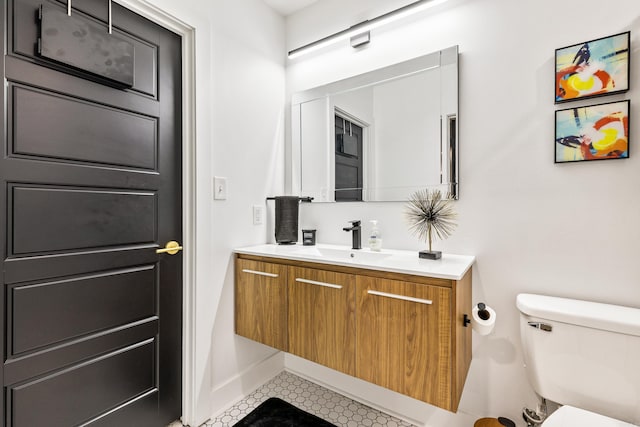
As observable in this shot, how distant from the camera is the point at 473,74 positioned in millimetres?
1516

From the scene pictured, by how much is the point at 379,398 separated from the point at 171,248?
1.41 m

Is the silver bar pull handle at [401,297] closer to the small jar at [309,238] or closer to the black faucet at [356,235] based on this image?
the black faucet at [356,235]

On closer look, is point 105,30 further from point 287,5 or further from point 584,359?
point 584,359

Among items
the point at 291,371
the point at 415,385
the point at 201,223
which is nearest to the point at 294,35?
the point at 201,223

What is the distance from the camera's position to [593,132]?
48.6 inches

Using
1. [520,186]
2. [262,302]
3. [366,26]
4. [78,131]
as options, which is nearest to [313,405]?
[262,302]

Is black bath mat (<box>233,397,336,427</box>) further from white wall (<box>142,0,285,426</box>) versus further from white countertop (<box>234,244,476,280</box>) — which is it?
white countertop (<box>234,244,476,280</box>)

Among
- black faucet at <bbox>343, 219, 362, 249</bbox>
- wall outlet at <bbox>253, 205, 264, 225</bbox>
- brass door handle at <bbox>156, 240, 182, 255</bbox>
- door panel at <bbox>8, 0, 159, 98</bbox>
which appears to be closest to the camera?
door panel at <bbox>8, 0, 159, 98</bbox>

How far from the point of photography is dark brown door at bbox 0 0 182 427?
1.09 metres

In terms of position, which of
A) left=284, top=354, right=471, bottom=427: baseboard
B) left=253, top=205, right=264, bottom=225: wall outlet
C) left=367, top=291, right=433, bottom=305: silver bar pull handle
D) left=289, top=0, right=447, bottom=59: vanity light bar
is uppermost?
left=289, top=0, right=447, bottom=59: vanity light bar

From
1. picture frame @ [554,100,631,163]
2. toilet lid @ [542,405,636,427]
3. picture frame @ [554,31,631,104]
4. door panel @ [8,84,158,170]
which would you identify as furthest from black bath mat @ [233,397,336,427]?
picture frame @ [554,31,631,104]

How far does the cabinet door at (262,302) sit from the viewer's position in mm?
1602

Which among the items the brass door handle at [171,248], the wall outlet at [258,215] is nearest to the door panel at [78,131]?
the brass door handle at [171,248]

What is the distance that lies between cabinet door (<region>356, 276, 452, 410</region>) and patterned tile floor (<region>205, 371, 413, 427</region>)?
1.72ft
